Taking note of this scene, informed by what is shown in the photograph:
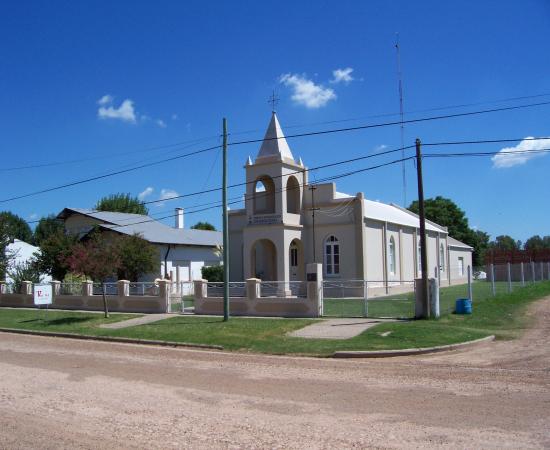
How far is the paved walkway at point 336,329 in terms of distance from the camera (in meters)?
16.4

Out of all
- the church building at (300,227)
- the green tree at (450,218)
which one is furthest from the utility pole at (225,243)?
the green tree at (450,218)

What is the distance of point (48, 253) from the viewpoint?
118 ft

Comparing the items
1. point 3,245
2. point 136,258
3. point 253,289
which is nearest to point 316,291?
point 253,289

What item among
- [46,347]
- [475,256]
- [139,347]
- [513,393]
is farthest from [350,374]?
[475,256]

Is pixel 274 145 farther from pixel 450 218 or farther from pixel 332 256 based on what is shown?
pixel 450 218

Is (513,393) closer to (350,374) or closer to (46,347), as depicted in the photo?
(350,374)

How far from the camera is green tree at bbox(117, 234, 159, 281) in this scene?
106 ft

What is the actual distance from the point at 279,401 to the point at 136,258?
25.4 meters

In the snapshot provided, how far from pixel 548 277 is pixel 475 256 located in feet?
103

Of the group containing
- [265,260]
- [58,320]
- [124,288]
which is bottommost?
[58,320]

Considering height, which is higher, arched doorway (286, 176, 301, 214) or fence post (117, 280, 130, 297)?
arched doorway (286, 176, 301, 214)

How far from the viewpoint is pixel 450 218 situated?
72.5m

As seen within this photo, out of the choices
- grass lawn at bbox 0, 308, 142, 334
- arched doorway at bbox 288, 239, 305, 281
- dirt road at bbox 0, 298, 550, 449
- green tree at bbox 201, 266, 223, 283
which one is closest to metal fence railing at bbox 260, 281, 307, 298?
grass lawn at bbox 0, 308, 142, 334

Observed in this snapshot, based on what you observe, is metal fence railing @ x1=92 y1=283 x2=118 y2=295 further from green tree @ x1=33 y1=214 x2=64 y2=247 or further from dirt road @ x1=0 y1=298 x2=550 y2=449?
green tree @ x1=33 y1=214 x2=64 y2=247
